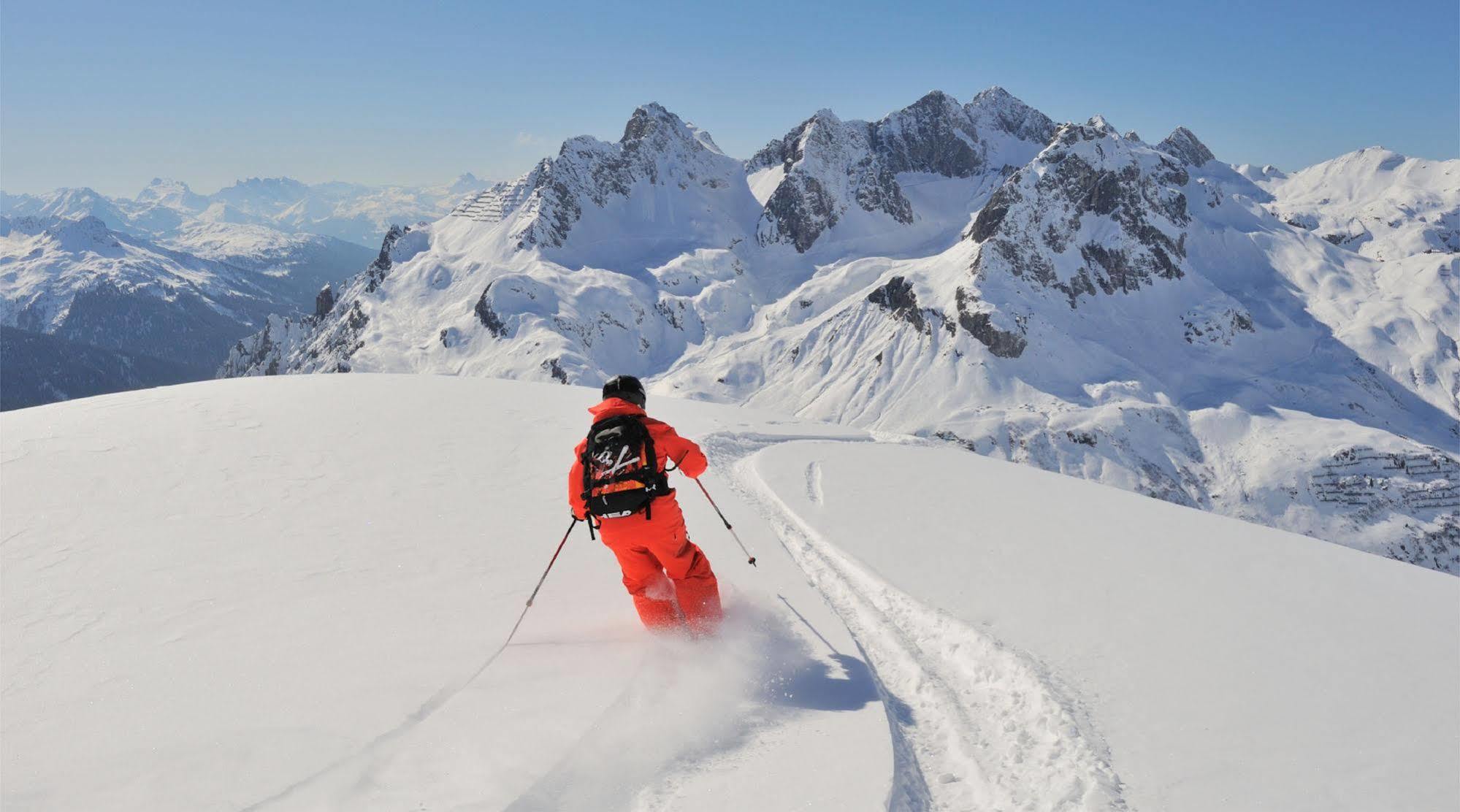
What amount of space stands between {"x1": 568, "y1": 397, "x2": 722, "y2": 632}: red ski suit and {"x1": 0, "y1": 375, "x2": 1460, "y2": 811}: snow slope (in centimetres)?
42

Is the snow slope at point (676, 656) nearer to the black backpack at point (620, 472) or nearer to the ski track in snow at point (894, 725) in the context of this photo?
the ski track in snow at point (894, 725)

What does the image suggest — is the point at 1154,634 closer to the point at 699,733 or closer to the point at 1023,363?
the point at 699,733

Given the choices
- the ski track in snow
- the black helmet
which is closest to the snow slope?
the ski track in snow

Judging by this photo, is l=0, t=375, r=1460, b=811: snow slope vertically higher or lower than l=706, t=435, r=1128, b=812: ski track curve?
higher

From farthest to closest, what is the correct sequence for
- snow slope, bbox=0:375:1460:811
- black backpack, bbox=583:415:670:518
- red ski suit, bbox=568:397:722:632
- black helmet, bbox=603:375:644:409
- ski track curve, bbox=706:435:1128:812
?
black helmet, bbox=603:375:644:409
red ski suit, bbox=568:397:722:632
black backpack, bbox=583:415:670:518
ski track curve, bbox=706:435:1128:812
snow slope, bbox=0:375:1460:811

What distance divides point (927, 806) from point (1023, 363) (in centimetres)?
19995

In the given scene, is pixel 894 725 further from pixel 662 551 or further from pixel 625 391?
pixel 625 391

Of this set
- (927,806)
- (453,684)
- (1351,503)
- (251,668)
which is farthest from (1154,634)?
(1351,503)

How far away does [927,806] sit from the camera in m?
5.72

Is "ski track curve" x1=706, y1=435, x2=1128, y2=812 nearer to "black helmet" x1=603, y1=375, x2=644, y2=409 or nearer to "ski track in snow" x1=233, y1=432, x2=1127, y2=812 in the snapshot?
"ski track in snow" x1=233, y1=432, x2=1127, y2=812

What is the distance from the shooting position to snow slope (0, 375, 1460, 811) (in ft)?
18.3

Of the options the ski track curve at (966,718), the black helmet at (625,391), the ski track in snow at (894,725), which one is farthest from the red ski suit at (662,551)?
the ski track curve at (966,718)

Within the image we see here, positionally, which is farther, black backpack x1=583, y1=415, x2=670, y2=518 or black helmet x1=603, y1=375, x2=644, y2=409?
black helmet x1=603, y1=375, x2=644, y2=409

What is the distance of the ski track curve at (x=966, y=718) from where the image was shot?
5828mm
